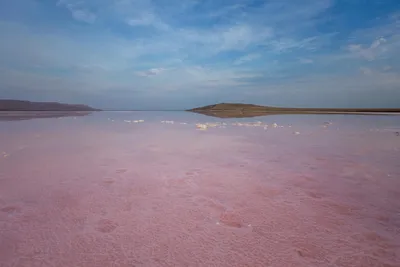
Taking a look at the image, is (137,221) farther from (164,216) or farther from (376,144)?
(376,144)

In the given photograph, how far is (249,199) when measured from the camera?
4.28m

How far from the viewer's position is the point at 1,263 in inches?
97.9

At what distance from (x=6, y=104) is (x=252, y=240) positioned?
118875mm

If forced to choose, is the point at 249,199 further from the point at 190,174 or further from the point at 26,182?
the point at 26,182

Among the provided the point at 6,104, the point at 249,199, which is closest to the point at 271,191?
the point at 249,199

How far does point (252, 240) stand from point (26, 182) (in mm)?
4632

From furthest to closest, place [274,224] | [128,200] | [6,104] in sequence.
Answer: [6,104]
[128,200]
[274,224]

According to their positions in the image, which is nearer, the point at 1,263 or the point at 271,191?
the point at 1,263

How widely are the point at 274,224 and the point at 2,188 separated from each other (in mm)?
4911

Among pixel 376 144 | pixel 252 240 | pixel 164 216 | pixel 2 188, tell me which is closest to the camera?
pixel 252 240

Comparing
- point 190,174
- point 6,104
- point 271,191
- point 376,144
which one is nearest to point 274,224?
point 271,191

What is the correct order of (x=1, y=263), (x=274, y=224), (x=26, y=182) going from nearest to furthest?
(x=1, y=263)
(x=274, y=224)
(x=26, y=182)

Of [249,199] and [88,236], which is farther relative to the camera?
[249,199]

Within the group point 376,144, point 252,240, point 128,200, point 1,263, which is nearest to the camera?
point 1,263
